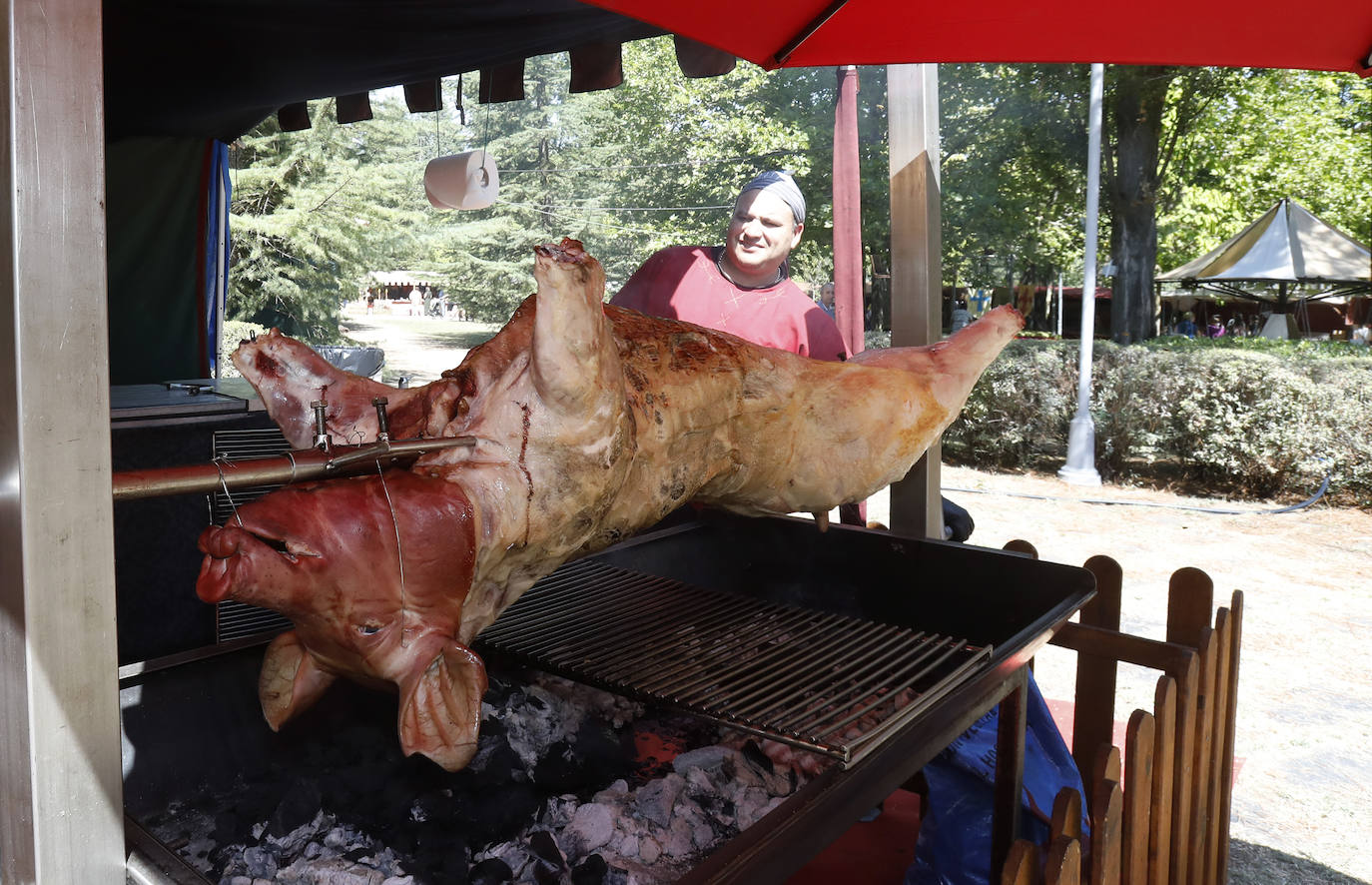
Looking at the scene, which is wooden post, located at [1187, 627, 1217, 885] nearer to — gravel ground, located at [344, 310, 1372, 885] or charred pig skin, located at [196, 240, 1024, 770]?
gravel ground, located at [344, 310, 1372, 885]

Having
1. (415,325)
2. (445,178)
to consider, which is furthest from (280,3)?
(415,325)

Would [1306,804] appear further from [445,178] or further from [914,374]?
[445,178]

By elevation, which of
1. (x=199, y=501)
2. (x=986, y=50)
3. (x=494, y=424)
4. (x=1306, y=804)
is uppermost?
(x=986, y=50)

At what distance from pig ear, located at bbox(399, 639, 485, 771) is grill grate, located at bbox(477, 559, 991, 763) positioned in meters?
0.39

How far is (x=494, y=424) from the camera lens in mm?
1649

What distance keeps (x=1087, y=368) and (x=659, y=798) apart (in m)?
8.28

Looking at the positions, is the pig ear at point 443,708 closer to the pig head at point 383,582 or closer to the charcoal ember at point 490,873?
the pig head at point 383,582

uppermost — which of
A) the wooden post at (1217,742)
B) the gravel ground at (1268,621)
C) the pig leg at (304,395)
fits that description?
the pig leg at (304,395)

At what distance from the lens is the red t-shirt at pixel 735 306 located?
335cm

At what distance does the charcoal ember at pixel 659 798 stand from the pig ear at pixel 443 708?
699 millimetres

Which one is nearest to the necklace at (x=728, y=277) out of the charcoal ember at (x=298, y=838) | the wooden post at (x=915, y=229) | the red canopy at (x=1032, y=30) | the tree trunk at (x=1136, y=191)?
the wooden post at (x=915, y=229)

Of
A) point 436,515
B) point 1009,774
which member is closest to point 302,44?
point 436,515

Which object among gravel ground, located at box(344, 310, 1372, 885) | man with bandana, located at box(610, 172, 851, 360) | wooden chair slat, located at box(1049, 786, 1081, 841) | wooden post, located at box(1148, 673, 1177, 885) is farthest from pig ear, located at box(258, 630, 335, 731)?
gravel ground, located at box(344, 310, 1372, 885)

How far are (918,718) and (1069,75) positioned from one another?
1421 centimetres
